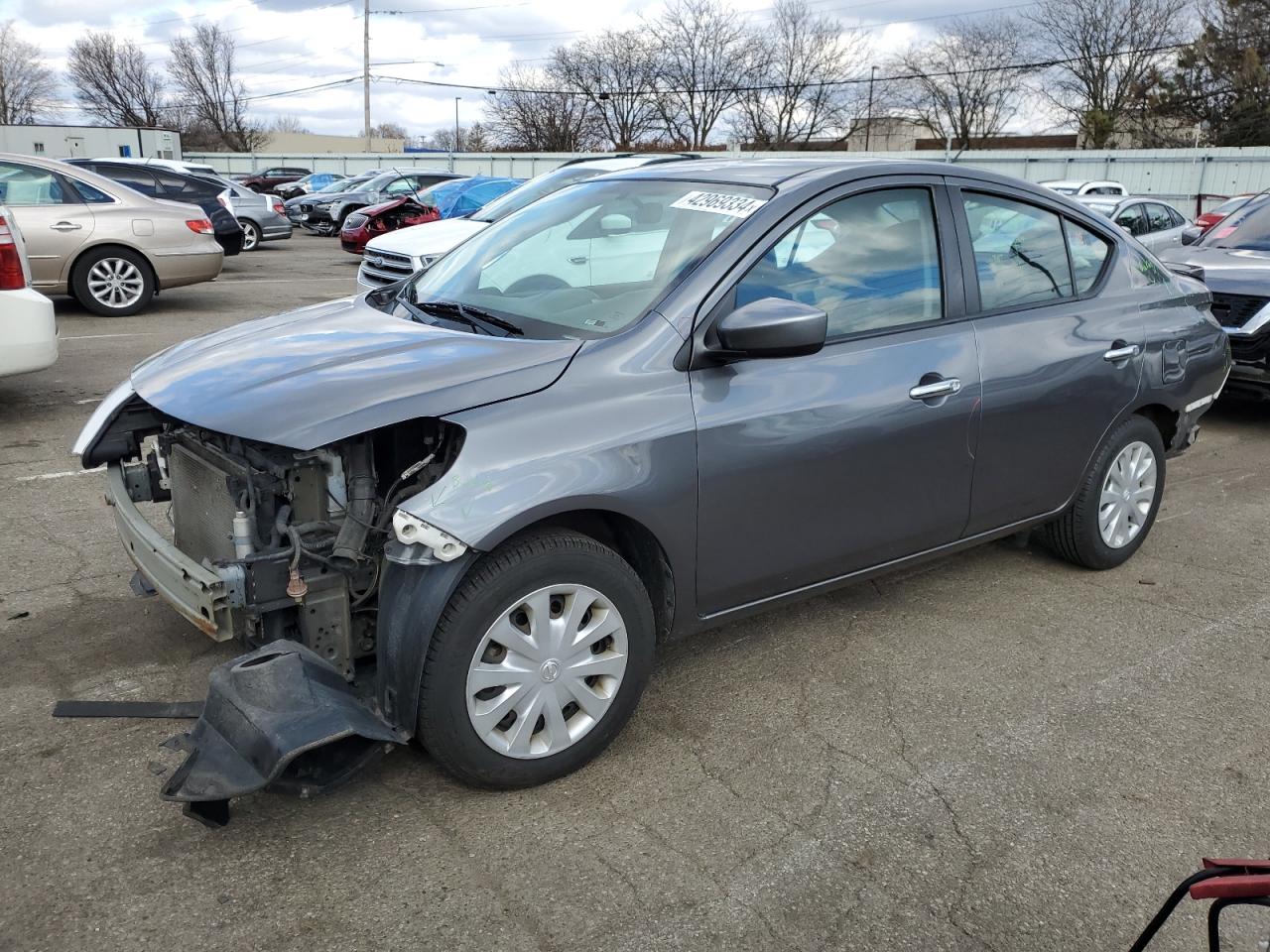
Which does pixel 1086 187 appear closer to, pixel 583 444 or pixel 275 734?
pixel 583 444

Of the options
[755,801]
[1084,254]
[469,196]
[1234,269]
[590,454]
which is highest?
[469,196]

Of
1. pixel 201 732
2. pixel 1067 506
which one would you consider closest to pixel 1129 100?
pixel 1067 506

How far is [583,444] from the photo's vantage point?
116 inches

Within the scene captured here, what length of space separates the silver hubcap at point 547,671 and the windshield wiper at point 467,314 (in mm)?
905

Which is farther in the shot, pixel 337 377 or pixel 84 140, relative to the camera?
pixel 84 140

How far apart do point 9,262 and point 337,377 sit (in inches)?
180

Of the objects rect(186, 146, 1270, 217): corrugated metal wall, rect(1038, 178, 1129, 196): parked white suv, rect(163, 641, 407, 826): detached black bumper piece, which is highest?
rect(186, 146, 1270, 217): corrugated metal wall

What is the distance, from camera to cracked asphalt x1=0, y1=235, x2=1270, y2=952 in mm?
2533

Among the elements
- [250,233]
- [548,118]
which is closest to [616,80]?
[548,118]

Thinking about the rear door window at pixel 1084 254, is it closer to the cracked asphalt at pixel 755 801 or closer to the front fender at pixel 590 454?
the cracked asphalt at pixel 755 801

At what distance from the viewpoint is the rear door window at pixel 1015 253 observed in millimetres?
4008

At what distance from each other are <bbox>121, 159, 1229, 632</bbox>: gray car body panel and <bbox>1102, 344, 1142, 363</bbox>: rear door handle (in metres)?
0.04

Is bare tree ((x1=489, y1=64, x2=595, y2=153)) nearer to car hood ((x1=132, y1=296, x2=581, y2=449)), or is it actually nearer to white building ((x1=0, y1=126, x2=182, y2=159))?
white building ((x1=0, y1=126, x2=182, y2=159))

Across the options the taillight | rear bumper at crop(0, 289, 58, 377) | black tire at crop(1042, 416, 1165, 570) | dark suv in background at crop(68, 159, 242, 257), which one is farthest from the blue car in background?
black tire at crop(1042, 416, 1165, 570)
